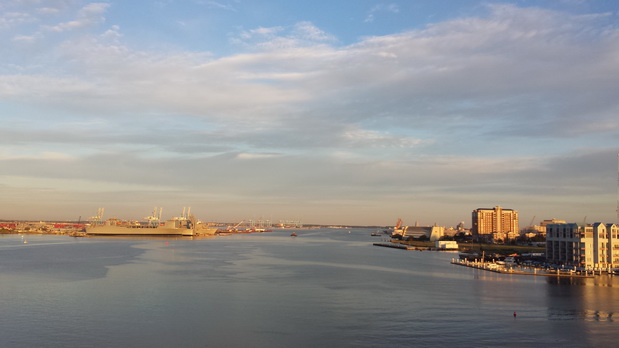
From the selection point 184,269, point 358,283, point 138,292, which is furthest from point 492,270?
point 138,292

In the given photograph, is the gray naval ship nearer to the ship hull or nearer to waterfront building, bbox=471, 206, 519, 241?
the ship hull

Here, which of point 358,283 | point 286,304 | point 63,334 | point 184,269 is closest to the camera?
point 63,334

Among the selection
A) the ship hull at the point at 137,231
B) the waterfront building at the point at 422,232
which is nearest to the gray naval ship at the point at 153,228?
the ship hull at the point at 137,231

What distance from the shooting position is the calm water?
1602 cm

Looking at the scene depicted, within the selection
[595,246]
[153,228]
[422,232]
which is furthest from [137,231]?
[595,246]

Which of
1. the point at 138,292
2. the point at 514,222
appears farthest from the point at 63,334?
the point at 514,222

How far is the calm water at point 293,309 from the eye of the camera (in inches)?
631

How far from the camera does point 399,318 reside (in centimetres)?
1911

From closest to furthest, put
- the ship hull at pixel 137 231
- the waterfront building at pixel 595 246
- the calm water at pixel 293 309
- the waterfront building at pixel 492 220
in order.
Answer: the calm water at pixel 293 309, the waterfront building at pixel 595 246, the ship hull at pixel 137 231, the waterfront building at pixel 492 220

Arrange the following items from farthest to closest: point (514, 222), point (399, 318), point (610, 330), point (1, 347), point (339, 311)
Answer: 1. point (514, 222)
2. point (339, 311)
3. point (399, 318)
4. point (610, 330)
5. point (1, 347)

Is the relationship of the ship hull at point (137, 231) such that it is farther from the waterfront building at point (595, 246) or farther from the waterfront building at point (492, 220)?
the waterfront building at point (595, 246)

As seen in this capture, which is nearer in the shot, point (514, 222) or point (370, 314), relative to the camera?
point (370, 314)

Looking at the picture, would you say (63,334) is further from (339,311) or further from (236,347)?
(339,311)

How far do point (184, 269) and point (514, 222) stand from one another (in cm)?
11206
